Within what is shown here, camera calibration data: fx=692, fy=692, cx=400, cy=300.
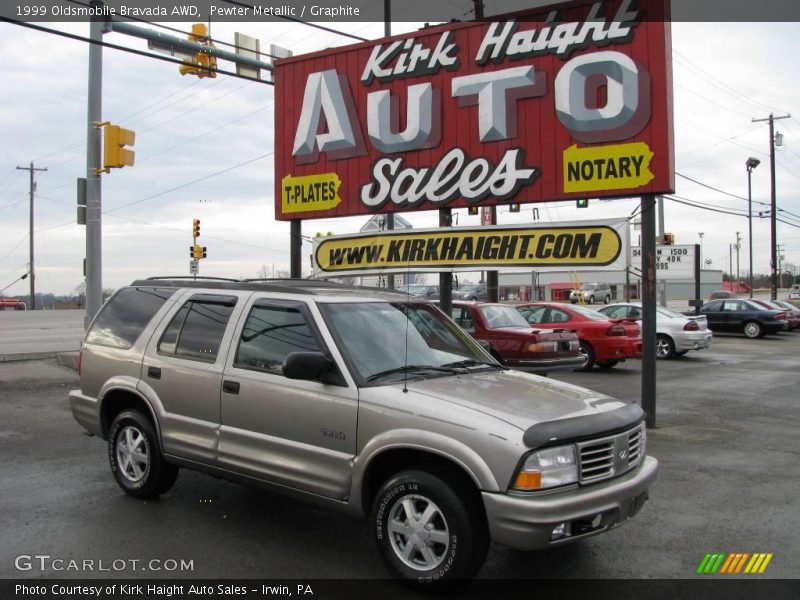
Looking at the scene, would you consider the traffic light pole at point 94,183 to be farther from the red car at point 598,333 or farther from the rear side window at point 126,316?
the red car at point 598,333

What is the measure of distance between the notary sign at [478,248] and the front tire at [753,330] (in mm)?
20851

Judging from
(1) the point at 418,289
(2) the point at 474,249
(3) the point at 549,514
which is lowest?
(3) the point at 549,514

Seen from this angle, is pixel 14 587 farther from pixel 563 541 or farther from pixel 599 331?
pixel 599 331

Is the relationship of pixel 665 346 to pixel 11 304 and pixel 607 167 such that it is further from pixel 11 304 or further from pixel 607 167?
pixel 11 304

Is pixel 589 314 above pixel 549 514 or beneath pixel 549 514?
above

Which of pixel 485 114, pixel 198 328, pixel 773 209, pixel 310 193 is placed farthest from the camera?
pixel 773 209

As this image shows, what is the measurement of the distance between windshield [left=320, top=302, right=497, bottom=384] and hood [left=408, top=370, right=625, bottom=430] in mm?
217

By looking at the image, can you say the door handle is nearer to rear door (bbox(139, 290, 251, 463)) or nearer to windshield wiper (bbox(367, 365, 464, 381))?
rear door (bbox(139, 290, 251, 463))

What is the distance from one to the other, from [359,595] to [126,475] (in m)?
2.75

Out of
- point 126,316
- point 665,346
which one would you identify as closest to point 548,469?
point 126,316

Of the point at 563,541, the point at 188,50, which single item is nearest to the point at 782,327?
the point at 188,50

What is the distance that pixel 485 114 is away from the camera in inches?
378

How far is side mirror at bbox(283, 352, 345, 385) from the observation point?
Answer: 430 centimetres

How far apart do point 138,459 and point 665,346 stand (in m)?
16.3
